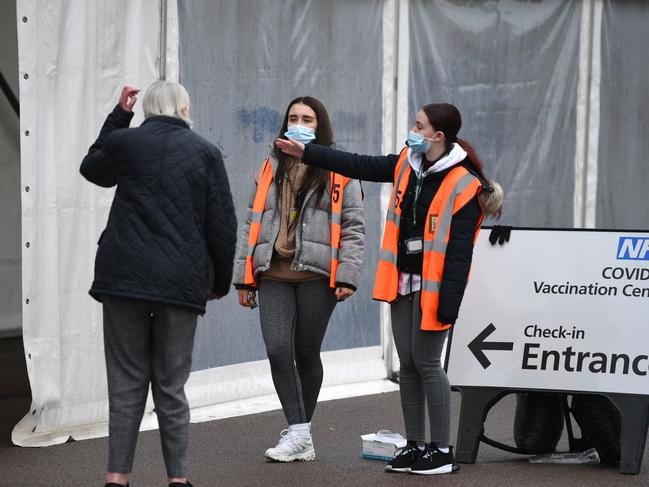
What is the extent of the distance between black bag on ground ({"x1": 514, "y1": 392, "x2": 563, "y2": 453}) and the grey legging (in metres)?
1.17

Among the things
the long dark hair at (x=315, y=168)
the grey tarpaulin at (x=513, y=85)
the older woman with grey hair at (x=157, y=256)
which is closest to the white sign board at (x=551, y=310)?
the long dark hair at (x=315, y=168)

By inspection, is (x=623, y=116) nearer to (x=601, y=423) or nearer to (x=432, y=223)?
(x=601, y=423)

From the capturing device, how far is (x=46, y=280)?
24.1 feet

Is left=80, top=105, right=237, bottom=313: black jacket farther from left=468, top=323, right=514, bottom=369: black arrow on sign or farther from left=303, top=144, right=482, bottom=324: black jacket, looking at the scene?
left=468, top=323, right=514, bottom=369: black arrow on sign

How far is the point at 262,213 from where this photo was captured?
22.2 ft

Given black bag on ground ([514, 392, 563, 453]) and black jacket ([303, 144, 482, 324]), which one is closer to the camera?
black jacket ([303, 144, 482, 324])

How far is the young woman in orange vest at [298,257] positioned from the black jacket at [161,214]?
1.21 meters

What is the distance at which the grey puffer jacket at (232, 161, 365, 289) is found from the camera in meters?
6.64

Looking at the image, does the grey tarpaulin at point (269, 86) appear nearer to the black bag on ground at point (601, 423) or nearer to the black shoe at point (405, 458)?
the black shoe at point (405, 458)

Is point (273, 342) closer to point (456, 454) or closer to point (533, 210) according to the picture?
point (456, 454)

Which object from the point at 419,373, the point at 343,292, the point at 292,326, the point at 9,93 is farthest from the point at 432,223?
the point at 9,93

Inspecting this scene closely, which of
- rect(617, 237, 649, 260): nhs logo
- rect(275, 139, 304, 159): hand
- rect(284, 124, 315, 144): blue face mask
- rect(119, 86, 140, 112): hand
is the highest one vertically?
rect(119, 86, 140, 112): hand

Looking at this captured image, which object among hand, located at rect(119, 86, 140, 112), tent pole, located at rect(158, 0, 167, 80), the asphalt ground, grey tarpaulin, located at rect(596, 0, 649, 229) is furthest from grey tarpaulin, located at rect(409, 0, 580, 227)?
hand, located at rect(119, 86, 140, 112)

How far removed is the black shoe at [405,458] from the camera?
6.59 m
